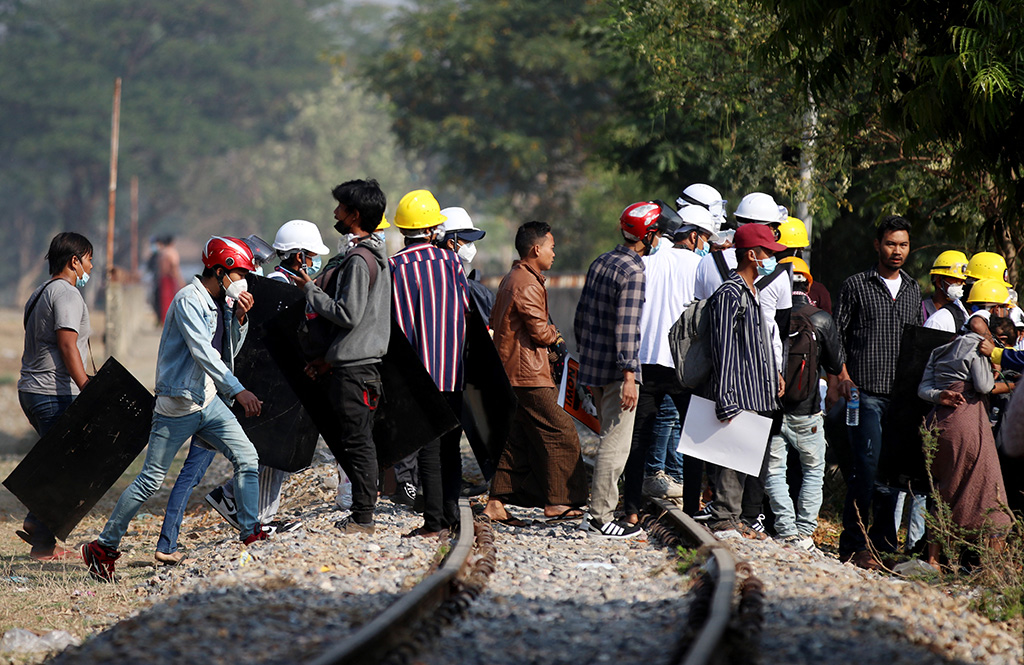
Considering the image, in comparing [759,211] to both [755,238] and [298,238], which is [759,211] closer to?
[755,238]

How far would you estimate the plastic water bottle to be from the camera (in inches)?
330

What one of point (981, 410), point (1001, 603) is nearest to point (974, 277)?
point (981, 410)

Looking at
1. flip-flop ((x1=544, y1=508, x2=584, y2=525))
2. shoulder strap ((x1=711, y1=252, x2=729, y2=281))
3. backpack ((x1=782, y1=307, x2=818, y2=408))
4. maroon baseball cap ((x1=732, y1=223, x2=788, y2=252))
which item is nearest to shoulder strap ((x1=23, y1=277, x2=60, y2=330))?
flip-flop ((x1=544, y1=508, x2=584, y2=525))

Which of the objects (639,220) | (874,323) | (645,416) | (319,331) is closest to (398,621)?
(319,331)

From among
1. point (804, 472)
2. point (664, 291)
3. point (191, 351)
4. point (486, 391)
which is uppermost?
point (664, 291)

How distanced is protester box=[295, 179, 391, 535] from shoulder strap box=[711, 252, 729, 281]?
224cm

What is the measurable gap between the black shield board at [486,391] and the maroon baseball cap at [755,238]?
165 cm

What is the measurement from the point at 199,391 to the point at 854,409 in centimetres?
433

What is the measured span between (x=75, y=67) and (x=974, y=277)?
55.0m

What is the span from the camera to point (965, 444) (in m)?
7.37

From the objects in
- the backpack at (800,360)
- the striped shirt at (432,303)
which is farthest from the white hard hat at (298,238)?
the backpack at (800,360)

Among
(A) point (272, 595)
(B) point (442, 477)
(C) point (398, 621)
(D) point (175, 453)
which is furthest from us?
(B) point (442, 477)

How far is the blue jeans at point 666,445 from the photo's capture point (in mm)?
9156

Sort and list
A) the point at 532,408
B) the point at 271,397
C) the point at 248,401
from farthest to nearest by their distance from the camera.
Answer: the point at 271,397, the point at 532,408, the point at 248,401
